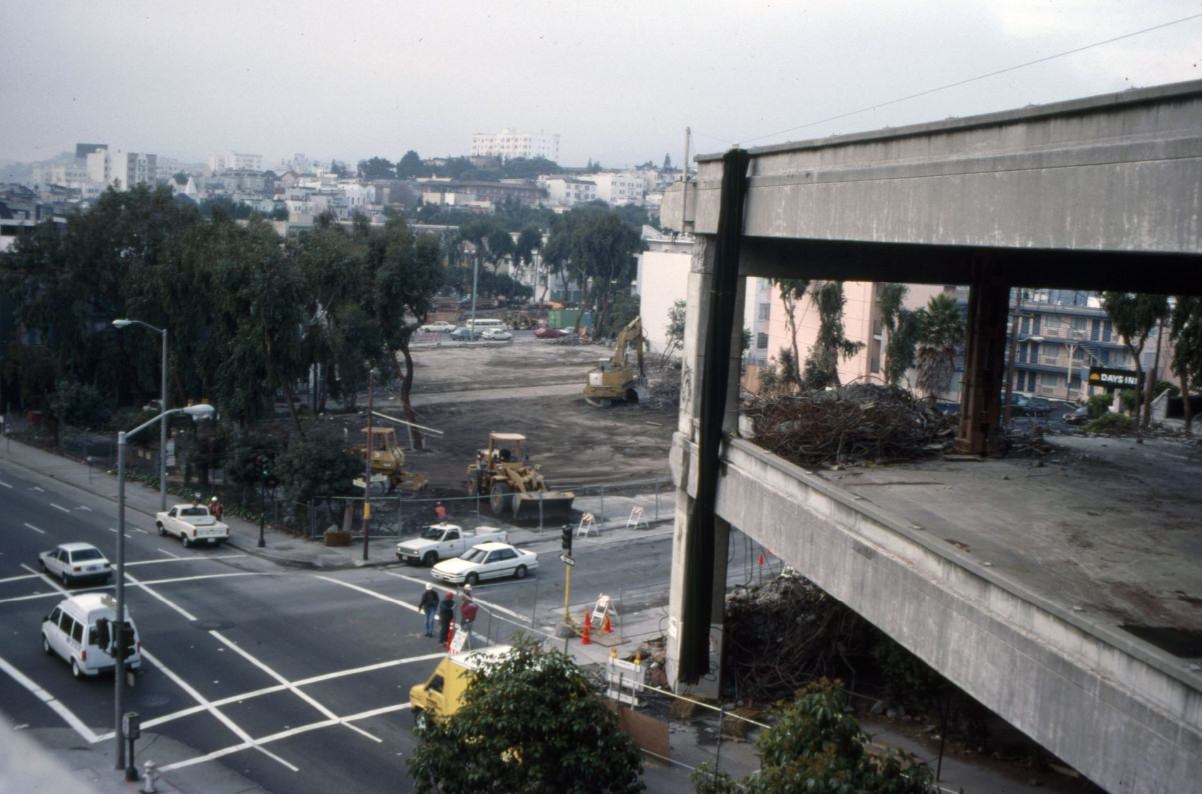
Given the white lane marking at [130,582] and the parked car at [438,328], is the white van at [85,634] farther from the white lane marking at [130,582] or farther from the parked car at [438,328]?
the parked car at [438,328]

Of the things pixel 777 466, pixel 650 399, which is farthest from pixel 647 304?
pixel 777 466

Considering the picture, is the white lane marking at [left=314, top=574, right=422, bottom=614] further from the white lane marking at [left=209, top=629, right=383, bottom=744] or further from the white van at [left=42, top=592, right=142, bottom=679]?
the white van at [left=42, top=592, right=142, bottom=679]

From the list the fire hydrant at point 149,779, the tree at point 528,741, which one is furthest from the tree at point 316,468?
the tree at point 528,741

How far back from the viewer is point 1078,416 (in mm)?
Result: 55750

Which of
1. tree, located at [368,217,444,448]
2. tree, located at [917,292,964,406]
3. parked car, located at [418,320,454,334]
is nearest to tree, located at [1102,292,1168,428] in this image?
tree, located at [917,292,964,406]

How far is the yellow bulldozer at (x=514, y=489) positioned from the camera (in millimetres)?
40438

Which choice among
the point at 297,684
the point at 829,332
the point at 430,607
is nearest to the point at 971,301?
the point at 430,607

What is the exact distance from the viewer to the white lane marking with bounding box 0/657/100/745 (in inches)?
786

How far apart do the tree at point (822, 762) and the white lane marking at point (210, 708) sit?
35.5 ft

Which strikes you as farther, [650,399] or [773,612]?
[650,399]

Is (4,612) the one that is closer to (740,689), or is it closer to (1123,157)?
(740,689)

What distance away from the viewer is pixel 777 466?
18125 mm

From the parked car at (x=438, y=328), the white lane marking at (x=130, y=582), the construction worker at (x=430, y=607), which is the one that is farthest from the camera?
the parked car at (x=438, y=328)

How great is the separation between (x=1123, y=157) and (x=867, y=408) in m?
9.88
